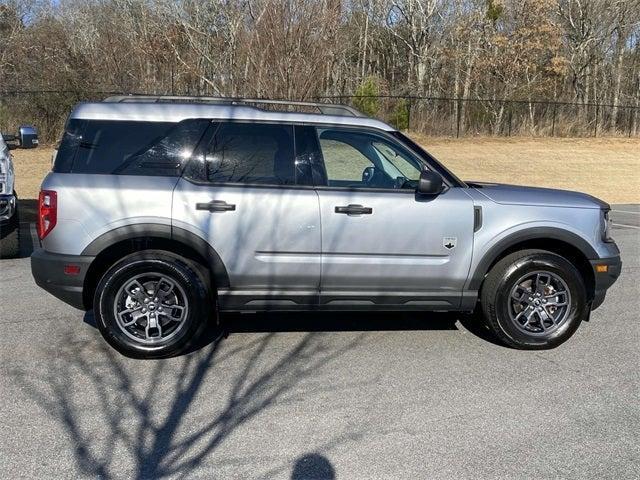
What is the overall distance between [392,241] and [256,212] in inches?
42.5

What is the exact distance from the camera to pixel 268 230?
5.22 m

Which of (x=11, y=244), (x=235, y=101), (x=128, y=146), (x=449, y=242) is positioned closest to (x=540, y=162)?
(x=11, y=244)

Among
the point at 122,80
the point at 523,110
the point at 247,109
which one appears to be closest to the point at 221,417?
the point at 247,109

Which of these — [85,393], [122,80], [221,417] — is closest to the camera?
[221,417]

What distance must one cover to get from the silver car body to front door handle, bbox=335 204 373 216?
0.03 meters

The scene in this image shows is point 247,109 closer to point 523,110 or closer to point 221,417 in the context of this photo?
point 221,417

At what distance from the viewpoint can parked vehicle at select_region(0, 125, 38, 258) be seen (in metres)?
8.34

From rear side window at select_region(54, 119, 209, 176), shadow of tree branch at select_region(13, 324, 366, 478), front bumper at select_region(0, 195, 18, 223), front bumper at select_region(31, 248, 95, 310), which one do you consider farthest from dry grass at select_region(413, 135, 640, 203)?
front bumper at select_region(31, 248, 95, 310)

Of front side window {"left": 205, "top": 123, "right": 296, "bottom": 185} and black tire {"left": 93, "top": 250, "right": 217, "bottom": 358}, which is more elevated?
front side window {"left": 205, "top": 123, "right": 296, "bottom": 185}

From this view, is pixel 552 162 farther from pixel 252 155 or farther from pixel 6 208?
pixel 252 155

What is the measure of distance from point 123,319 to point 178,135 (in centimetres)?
148

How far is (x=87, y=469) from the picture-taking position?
3.59 metres

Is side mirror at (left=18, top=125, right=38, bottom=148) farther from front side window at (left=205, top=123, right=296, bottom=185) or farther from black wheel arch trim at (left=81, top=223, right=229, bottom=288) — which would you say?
front side window at (left=205, top=123, right=296, bottom=185)

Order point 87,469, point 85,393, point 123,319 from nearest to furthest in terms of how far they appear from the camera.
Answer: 1. point 87,469
2. point 85,393
3. point 123,319
